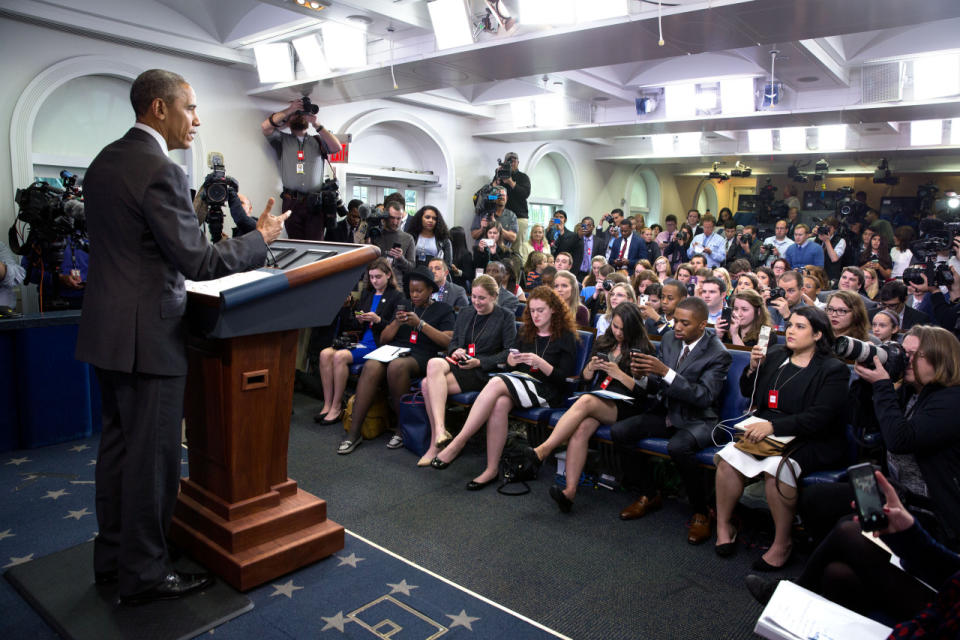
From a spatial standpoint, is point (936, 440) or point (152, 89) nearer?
point (152, 89)

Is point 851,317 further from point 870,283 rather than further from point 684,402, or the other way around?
point 870,283

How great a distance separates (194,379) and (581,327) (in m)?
3.20

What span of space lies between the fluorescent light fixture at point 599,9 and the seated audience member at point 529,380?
1.90 meters

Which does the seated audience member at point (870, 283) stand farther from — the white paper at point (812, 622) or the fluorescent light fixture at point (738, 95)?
Answer: the white paper at point (812, 622)

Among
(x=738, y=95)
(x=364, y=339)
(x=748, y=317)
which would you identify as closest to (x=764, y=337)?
(x=748, y=317)

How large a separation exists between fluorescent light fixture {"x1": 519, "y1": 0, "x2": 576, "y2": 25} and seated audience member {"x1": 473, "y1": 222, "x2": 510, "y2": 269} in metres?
3.11

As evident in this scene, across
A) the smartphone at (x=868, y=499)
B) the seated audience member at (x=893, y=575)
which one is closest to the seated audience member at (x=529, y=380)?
the seated audience member at (x=893, y=575)

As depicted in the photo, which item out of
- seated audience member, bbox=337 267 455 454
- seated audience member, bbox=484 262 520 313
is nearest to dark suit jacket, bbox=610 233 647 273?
seated audience member, bbox=484 262 520 313

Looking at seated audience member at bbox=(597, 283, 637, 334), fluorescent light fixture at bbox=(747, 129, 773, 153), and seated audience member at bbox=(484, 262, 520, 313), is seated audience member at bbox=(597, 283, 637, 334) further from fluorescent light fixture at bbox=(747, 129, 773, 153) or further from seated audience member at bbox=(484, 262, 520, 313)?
fluorescent light fixture at bbox=(747, 129, 773, 153)

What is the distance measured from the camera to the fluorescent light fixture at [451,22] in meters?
5.00

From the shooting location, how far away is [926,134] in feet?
30.6

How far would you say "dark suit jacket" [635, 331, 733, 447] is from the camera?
3.22 metres

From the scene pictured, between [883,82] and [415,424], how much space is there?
5766 mm

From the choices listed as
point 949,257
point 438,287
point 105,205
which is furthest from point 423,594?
point 949,257
